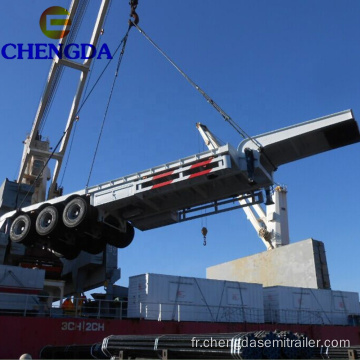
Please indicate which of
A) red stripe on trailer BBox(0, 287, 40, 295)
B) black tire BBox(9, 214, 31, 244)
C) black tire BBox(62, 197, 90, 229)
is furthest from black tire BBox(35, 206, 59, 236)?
red stripe on trailer BBox(0, 287, 40, 295)

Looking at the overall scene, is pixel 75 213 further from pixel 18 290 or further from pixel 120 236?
pixel 18 290

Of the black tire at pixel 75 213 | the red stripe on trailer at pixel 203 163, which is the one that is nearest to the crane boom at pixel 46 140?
the black tire at pixel 75 213

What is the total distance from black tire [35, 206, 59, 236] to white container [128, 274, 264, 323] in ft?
16.1

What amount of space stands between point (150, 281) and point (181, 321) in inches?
86.9

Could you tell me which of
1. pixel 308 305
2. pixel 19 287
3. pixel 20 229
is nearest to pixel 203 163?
pixel 20 229

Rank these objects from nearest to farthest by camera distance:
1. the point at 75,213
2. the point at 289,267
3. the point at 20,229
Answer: the point at 75,213 → the point at 20,229 → the point at 289,267

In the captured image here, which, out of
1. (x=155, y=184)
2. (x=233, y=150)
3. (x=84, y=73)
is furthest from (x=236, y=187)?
(x=84, y=73)

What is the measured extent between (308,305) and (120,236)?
13675mm

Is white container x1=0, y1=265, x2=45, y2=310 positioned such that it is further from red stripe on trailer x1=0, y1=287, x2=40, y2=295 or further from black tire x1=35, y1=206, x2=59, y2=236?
black tire x1=35, y1=206, x2=59, y2=236

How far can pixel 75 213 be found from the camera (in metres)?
16.3

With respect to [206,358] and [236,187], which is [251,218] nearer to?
[236,187]

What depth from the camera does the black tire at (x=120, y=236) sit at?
17.6 m

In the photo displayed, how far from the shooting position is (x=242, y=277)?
32.2m

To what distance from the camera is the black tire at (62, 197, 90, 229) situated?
15914mm
